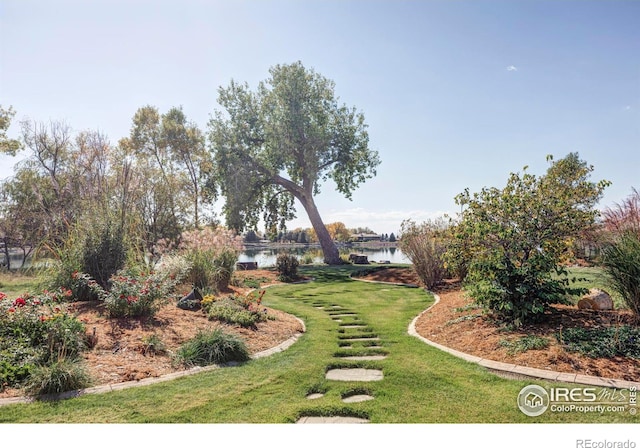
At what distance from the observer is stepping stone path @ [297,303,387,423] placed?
316 centimetres

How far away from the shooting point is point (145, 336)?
502 cm

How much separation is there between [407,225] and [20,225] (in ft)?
73.3

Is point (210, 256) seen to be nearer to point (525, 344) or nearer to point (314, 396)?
point (314, 396)

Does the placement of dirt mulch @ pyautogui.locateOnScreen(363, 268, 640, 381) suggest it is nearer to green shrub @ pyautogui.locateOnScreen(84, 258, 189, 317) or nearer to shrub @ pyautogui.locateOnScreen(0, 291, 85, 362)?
green shrub @ pyautogui.locateOnScreen(84, 258, 189, 317)

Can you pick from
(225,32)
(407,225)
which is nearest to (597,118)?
(225,32)

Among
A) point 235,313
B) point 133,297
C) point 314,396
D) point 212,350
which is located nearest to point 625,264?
point 314,396

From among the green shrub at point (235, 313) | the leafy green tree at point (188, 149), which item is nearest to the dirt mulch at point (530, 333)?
the green shrub at point (235, 313)

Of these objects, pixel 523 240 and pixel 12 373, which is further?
pixel 523 240

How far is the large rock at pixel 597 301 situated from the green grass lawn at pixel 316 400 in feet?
9.16

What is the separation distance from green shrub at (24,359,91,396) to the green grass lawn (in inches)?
9.6

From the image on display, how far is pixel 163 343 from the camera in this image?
4.92 m

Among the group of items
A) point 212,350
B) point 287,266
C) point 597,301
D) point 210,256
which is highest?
point 210,256
